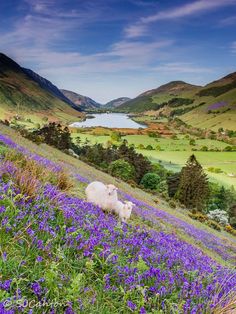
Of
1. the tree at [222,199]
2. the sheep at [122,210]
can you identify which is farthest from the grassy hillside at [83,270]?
the tree at [222,199]

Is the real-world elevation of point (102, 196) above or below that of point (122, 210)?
above

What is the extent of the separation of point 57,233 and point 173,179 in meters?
110

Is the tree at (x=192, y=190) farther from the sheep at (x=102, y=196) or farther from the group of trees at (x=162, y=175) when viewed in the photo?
the sheep at (x=102, y=196)

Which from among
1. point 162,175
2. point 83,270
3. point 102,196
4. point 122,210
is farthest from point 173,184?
point 83,270

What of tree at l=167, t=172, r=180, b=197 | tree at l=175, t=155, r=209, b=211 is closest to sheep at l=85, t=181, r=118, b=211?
tree at l=175, t=155, r=209, b=211

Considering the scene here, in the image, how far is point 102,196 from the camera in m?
11.7

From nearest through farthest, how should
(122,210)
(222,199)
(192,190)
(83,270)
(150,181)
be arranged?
(83,270) → (122,210) → (192,190) → (150,181) → (222,199)

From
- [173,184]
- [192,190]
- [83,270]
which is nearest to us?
[83,270]

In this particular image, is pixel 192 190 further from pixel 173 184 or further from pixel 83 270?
pixel 83 270

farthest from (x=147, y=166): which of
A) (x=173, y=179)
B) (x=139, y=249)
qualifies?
(x=139, y=249)

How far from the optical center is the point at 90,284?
4648mm

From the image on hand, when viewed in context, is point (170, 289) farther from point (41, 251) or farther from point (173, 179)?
point (173, 179)

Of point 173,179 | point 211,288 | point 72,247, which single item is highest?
point 72,247

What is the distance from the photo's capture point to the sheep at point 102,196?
11.6m
